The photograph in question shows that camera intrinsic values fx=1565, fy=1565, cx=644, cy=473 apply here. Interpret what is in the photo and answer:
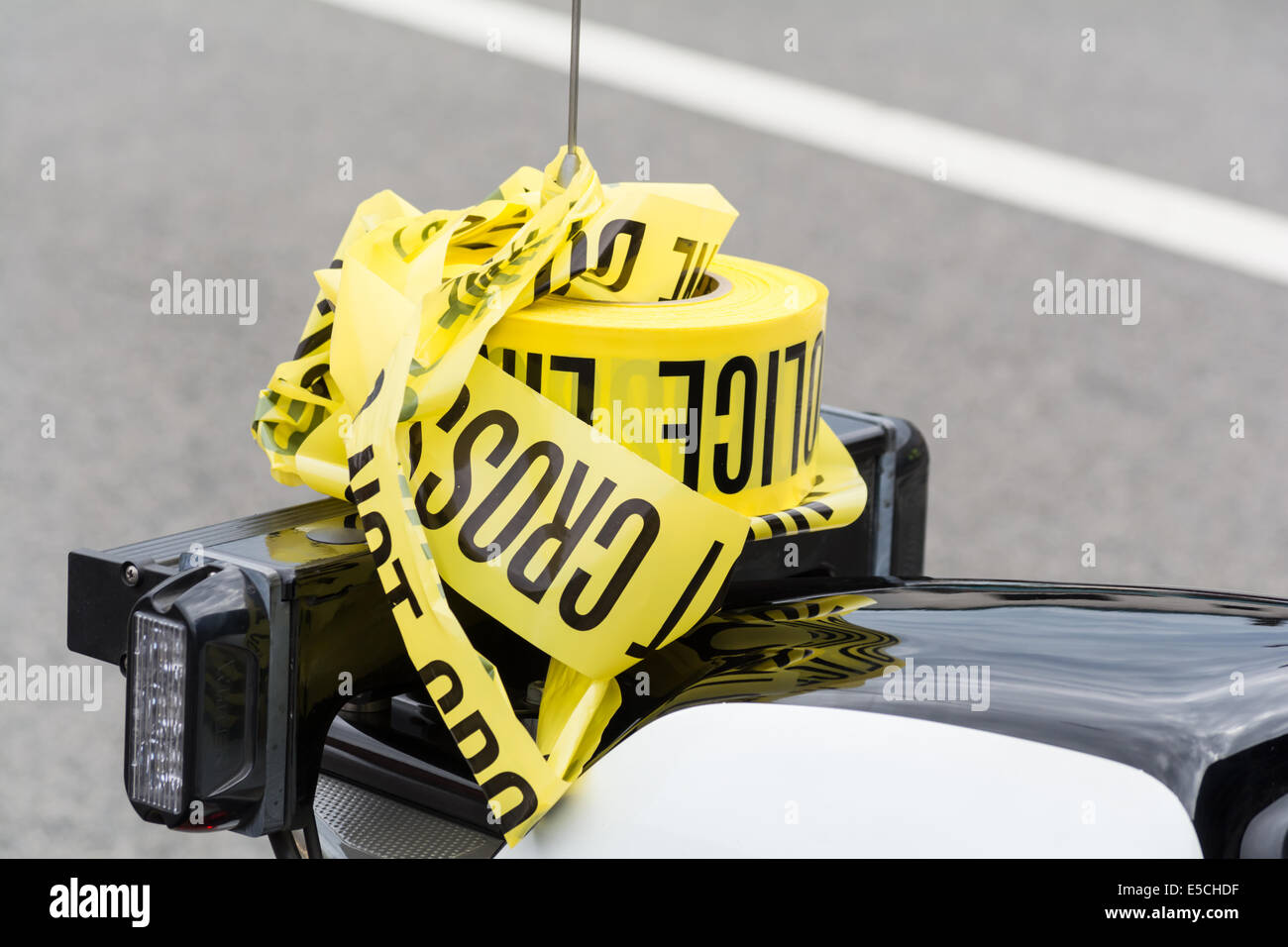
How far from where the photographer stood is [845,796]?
1304 millimetres

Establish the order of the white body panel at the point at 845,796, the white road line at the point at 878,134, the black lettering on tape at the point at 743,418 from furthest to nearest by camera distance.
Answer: the white road line at the point at 878,134, the black lettering on tape at the point at 743,418, the white body panel at the point at 845,796

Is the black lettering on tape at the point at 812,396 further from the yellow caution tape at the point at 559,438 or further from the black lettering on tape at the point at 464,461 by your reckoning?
the black lettering on tape at the point at 464,461

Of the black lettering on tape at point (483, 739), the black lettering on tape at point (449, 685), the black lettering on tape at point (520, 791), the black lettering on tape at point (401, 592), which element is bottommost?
the black lettering on tape at point (520, 791)

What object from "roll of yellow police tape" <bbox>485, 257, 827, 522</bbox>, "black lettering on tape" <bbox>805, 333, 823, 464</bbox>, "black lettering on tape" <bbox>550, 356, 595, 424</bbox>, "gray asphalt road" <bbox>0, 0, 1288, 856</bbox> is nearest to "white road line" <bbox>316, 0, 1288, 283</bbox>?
"gray asphalt road" <bbox>0, 0, 1288, 856</bbox>

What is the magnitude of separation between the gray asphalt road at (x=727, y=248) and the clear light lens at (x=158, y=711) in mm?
1389

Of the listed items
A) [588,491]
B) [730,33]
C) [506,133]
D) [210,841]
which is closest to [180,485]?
[210,841]

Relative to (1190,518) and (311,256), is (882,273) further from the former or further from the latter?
(311,256)

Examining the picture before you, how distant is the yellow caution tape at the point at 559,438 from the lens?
1.38m

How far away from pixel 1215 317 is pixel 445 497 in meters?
3.80

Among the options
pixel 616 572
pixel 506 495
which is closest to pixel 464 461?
pixel 506 495

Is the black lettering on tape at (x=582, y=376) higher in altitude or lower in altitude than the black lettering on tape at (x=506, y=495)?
higher

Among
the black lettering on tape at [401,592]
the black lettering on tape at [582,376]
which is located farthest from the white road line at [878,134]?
the black lettering on tape at [401,592]

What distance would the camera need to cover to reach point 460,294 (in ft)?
4.81

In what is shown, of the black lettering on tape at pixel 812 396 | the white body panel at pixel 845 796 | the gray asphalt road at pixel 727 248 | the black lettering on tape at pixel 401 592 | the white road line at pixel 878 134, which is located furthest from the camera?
the white road line at pixel 878 134
